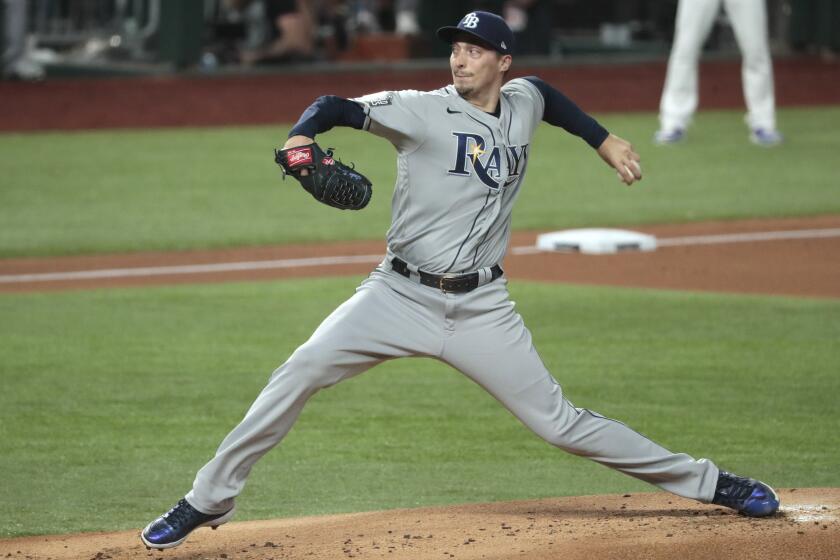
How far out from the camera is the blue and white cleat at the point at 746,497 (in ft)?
16.2

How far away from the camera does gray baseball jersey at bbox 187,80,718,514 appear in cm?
471

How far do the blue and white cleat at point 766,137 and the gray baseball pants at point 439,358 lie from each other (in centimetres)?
1125

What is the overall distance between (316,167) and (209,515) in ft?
3.78

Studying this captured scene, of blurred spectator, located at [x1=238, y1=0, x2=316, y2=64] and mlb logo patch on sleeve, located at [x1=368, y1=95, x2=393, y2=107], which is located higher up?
mlb logo patch on sleeve, located at [x1=368, y1=95, x2=393, y2=107]

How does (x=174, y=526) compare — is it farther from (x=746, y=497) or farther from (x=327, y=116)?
(x=746, y=497)

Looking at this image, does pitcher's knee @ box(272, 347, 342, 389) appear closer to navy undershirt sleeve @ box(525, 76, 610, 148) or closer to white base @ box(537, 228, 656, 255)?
navy undershirt sleeve @ box(525, 76, 610, 148)

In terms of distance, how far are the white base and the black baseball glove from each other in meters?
6.55

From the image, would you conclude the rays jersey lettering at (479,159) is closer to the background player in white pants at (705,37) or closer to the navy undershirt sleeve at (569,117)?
the navy undershirt sleeve at (569,117)

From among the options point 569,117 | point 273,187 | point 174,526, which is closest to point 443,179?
point 569,117

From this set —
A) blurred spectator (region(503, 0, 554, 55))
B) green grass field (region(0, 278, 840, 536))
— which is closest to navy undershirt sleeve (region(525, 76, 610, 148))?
green grass field (region(0, 278, 840, 536))

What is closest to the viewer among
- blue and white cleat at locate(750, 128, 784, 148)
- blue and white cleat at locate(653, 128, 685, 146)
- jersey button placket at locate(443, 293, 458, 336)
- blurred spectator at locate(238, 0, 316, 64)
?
jersey button placket at locate(443, 293, 458, 336)

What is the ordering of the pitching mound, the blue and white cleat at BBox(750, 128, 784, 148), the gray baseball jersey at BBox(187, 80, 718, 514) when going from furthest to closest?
the blue and white cleat at BBox(750, 128, 784, 148), the gray baseball jersey at BBox(187, 80, 718, 514), the pitching mound

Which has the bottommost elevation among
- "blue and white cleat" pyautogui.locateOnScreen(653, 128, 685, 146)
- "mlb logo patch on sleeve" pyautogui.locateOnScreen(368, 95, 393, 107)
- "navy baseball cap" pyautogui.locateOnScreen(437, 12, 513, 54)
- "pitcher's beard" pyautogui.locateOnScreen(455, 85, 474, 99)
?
"blue and white cleat" pyautogui.locateOnScreen(653, 128, 685, 146)

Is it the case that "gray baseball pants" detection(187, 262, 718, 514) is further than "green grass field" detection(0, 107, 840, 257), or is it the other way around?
"green grass field" detection(0, 107, 840, 257)
